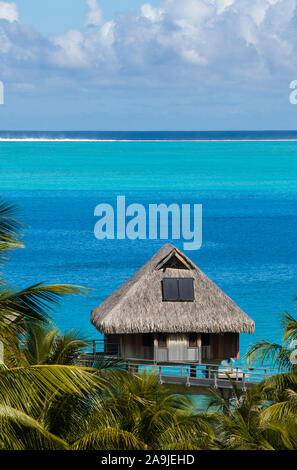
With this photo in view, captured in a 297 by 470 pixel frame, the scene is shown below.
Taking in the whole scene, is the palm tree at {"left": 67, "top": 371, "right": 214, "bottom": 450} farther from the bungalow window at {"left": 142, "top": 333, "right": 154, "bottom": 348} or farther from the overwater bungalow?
the bungalow window at {"left": 142, "top": 333, "right": 154, "bottom": 348}

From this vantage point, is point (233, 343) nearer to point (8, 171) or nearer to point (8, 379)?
point (8, 379)

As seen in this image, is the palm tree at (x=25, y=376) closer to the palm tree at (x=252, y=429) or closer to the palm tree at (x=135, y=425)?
the palm tree at (x=135, y=425)

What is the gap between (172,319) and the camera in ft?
66.0

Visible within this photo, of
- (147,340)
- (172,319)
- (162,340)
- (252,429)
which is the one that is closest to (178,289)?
(172,319)

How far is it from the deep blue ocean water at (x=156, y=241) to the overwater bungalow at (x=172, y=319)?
965 centimetres

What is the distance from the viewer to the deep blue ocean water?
40375 millimetres

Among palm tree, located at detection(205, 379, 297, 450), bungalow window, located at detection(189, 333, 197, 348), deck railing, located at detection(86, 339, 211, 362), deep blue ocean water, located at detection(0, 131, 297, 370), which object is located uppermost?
deep blue ocean water, located at detection(0, 131, 297, 370)

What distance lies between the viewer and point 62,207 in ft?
248

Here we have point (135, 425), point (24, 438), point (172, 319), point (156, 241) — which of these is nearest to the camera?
point (24, 438)

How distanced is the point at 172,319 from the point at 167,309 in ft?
1.02

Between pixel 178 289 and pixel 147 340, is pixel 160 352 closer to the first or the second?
pixel 147 340

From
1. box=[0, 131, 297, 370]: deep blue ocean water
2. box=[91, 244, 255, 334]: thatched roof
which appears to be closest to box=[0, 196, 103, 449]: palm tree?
box=[91, 244, 255, 334]: thatched roof

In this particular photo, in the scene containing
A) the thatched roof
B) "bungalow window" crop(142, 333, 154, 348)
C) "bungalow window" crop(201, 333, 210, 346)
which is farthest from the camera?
"bungalow window" crop(201, 333, 210, 346)

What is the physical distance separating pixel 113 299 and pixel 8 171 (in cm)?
10425
